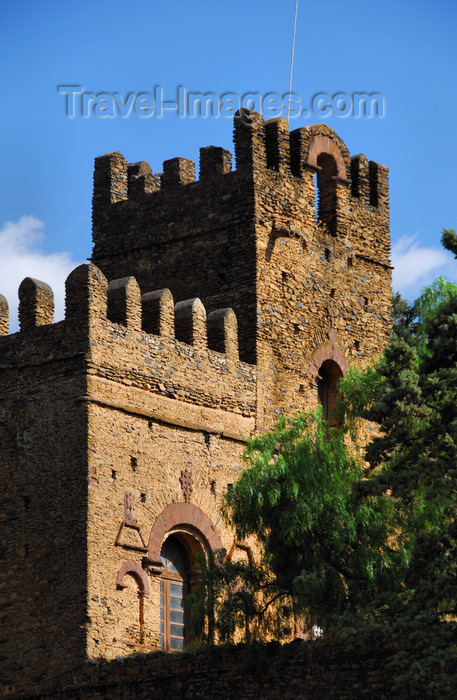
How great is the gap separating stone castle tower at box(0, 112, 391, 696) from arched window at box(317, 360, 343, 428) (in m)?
0.03

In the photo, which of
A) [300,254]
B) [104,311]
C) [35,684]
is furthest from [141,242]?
[35,684]

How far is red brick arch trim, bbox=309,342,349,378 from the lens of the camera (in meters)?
28.2

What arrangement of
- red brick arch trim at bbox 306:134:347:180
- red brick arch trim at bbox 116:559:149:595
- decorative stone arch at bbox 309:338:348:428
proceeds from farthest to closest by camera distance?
red brick arch trim at bbox 306:134:347:180
decorative stone arch at bbox 309:338:348:428
red brick arch trim at bbox 116:559:149:595

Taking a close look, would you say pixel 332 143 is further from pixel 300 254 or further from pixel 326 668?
pixel 326 668

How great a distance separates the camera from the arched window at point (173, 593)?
24.3m

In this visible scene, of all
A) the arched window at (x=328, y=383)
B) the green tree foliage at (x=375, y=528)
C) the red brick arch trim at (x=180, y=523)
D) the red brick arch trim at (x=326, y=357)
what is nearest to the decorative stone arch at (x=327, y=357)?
the red brick arch trim at (x=326, y=357)

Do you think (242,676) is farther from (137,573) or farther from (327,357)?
(327,357)

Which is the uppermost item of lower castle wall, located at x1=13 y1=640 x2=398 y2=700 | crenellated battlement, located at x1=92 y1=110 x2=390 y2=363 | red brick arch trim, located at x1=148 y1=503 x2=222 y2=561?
crenellated battlement, located at x1=92 y1=110 x2=390 y2=363

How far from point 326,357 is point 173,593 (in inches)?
245

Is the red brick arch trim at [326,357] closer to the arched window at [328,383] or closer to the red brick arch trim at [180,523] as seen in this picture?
the arched window at [328,383]

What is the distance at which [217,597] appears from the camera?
73.4ft

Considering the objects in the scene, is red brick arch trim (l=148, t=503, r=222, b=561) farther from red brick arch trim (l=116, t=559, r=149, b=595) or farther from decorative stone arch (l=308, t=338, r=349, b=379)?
decorative stone arch (l=308, t=338, r=349, b=379)

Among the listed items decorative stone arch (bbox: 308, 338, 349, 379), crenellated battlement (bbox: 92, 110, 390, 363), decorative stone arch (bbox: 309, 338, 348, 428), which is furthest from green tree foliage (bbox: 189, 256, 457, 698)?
crenellated battlement (bbox: 92, 110, 390, 363)

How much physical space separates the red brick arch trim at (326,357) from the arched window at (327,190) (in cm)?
259
